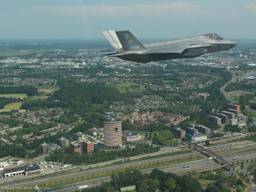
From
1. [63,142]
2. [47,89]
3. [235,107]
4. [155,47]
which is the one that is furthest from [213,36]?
[47,89]

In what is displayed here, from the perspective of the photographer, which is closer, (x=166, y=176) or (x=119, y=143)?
(x=166, y=176)

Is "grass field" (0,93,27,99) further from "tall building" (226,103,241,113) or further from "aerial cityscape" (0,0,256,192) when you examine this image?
"tall building" (226,103,241,113)

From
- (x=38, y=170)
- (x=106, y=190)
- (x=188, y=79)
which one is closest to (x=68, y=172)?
(x=38, y=170)

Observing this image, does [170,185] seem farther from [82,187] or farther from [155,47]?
[155,47]

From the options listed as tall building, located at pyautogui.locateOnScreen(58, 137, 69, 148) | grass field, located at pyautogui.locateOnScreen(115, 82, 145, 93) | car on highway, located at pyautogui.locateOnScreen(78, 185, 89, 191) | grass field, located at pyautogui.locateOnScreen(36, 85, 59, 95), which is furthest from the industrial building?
grass field, located at pyautogui.locateOnScreen(36, 85, 59, 95)

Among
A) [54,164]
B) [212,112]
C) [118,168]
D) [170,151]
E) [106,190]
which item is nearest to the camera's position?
[106,190]

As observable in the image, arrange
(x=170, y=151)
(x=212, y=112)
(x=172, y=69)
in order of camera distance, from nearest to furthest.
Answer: (x=170, y=151), (x=212, y=112), (x=172, y=69)

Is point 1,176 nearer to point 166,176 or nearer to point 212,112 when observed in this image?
point 166,176
